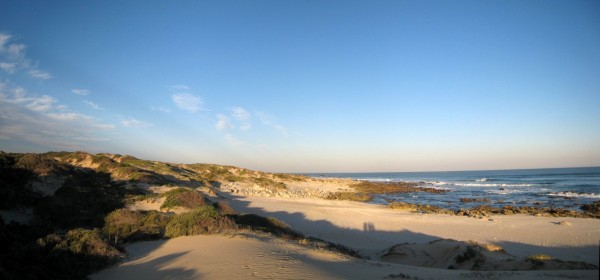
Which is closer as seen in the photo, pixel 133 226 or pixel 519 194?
pixel 133 226

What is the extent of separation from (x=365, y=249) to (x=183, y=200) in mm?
9967

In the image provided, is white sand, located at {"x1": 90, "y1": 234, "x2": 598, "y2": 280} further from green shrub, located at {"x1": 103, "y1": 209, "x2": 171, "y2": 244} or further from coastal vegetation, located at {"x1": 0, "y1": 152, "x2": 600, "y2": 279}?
coastal vegetation, located at {"x1": 0, "y1": 152, "x2": 600, "y2": 279}

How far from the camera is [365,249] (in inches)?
563

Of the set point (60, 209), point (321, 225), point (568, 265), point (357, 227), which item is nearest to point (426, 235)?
point (357, 227)

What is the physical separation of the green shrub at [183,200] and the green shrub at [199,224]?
17.2 feet

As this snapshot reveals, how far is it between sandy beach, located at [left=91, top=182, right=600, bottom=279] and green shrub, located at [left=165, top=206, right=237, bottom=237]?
1.73 feet

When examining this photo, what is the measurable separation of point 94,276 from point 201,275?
2.57 metres

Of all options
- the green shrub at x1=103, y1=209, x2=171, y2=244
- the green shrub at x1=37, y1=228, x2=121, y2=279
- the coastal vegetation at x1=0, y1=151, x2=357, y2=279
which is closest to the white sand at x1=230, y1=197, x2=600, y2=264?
the coastal vegetation at x1=0, y1=151, x2=357, y2=279

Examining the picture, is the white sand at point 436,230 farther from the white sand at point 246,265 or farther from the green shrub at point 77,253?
the green shrub at point 77,253

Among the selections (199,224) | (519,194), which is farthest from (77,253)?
(519,194)

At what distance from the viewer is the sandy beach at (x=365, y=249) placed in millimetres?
7402

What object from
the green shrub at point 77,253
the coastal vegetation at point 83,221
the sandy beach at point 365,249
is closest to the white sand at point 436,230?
the sandy beach at point 365,249

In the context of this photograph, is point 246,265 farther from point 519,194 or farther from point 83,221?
point 519,194

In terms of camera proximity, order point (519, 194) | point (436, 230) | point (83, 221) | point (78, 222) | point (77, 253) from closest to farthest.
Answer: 1. point (77, 253)
2. point (78, 222)
3. point (83, 221)
4. point (436, 230)
5. point (519, 194)
